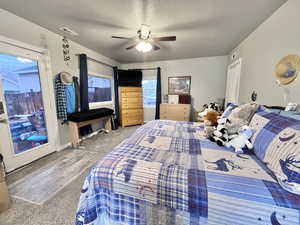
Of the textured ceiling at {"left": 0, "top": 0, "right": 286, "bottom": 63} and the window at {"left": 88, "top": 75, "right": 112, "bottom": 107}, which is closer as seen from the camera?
the textured ceiling at {"left": 0, "top": 0, "right": 286, "bottom": 63}

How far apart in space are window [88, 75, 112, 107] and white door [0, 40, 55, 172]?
4.45ft

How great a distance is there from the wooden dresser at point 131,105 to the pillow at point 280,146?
384 cm

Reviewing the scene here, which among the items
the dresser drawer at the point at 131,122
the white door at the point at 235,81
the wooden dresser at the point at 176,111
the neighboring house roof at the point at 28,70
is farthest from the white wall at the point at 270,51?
the neighboring house roof at the point at 28,70

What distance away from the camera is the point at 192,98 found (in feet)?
15.4

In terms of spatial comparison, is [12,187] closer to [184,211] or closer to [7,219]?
[7,219]

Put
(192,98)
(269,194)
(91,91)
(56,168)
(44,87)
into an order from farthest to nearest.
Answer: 1. (192,98)
2. (91,91)
3. (44,87)
4. (56,168)
5. (269,194)

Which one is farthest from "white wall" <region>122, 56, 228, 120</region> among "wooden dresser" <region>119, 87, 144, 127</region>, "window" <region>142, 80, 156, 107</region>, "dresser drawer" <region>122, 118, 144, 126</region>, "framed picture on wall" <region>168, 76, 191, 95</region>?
"dresser drawer" <region>122, 118, 144, 126</region>

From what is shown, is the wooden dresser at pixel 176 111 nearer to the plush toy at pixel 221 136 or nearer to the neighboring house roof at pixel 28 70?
the plush toy at pixel 221 136

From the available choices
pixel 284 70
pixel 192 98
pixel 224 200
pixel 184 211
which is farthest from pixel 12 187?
pixel 192 98

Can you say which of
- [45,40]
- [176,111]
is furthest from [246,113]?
[45,40]

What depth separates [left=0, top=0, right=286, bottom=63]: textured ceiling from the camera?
5.65 feet

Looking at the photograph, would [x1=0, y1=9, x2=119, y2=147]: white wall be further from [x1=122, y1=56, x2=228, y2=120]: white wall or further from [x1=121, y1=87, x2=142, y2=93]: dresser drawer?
[x1=122, y1=56, x2=228, y2=120]: white wall

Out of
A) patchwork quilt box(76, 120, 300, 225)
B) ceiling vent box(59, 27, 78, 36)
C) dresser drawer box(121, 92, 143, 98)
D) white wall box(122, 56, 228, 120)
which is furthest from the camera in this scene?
dresser drawer box(121, 92, 143, 98)

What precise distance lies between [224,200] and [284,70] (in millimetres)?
1946
